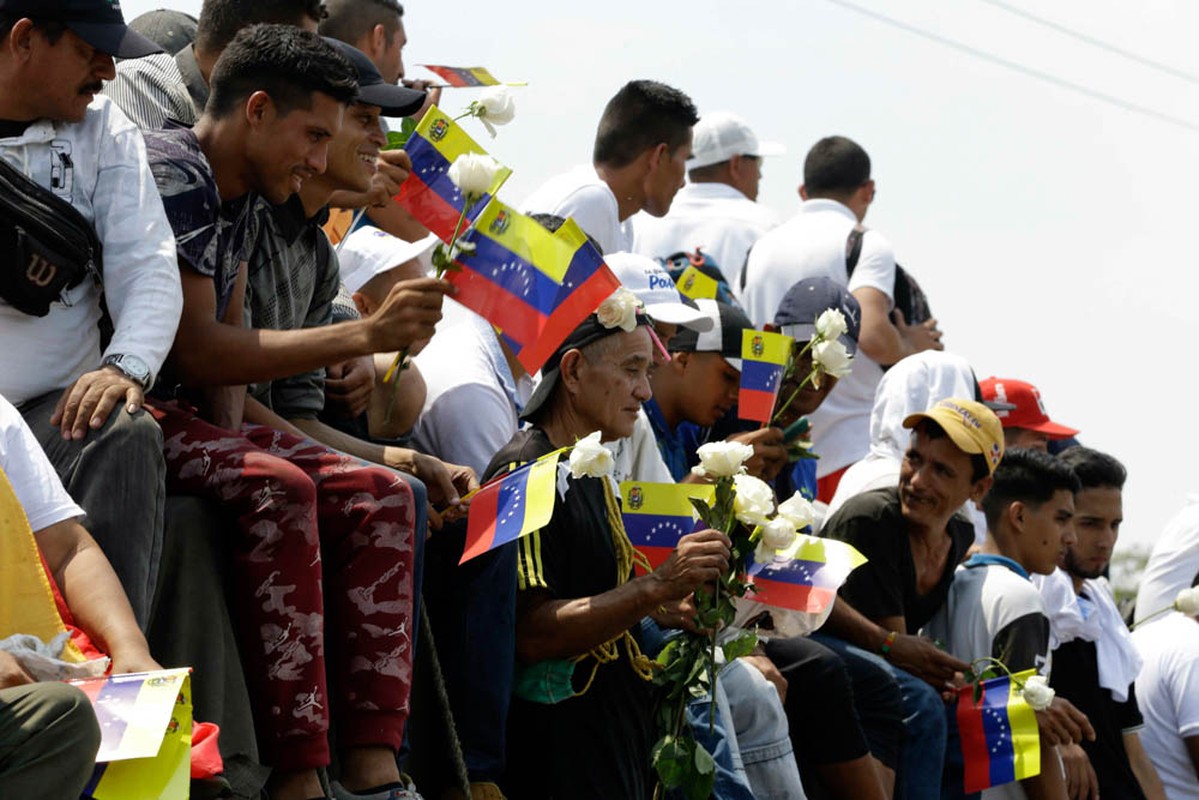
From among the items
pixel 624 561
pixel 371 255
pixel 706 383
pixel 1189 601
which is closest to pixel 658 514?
pixel 624 561

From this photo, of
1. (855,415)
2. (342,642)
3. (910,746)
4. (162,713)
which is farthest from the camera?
(855,415)

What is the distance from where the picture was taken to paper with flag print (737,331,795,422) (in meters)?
6.33

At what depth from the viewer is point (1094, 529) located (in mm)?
8641

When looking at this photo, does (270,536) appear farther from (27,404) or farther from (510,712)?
(510,712)

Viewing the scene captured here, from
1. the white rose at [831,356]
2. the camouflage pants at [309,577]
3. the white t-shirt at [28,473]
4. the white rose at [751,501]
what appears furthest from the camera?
the white rose at [831,356]

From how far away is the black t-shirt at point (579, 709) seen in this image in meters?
5.37

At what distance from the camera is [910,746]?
6617 mm

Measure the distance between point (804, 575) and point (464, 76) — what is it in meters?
1.91

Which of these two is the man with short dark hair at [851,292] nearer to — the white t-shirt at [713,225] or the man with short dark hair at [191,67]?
the white t-shirt at [713,225]

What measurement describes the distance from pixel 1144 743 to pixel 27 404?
606 cm

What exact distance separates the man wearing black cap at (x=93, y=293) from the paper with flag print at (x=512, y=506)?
0.97 m

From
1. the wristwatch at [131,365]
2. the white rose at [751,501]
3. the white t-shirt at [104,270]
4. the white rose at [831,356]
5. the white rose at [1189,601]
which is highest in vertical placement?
the white t-shirt at [104,270]

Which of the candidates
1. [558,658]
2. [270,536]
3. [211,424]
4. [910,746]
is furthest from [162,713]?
[910,746]

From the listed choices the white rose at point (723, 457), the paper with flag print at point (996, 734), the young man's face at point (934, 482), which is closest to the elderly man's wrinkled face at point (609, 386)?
the white rose at point (723, 457)
